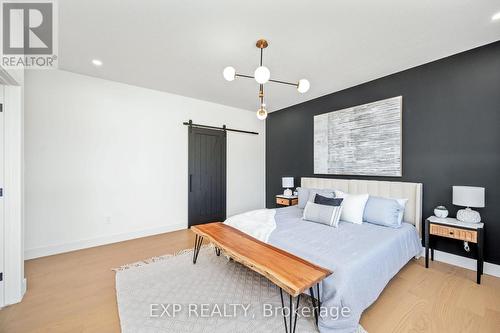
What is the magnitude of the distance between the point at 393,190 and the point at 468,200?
33.8 inches

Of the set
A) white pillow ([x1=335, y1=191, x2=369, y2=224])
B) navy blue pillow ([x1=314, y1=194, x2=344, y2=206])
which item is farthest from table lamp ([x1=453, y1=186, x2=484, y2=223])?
navy blue pillow ([x1=314, y1=194, x2=344, y2=206])

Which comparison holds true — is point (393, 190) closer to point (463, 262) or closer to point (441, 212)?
point (441, 212)

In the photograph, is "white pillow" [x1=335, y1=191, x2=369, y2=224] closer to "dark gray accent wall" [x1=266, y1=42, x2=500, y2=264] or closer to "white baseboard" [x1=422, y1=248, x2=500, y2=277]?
"dark gray accent wall" [x1=266, y1=42, x2=500, y2=264]

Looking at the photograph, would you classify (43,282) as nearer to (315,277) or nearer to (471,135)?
(315,277)

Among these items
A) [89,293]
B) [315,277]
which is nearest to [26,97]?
[89,293]

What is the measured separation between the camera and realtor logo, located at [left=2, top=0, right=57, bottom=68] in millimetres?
1876

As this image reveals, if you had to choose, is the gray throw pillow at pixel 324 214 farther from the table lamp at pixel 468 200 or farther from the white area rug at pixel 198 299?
the table lamp at pixel 468 200

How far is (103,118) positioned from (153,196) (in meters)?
1.57

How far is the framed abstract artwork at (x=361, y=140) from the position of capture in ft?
10.8

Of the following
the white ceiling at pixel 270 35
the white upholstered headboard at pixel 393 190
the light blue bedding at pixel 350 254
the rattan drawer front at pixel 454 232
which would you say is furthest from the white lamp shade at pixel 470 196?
the white ceiling at pixel 270 35

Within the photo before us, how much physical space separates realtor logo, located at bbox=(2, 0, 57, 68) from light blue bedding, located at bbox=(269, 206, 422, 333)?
3.00m

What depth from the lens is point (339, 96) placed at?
4023 millimetres

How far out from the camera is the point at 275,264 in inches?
69.2

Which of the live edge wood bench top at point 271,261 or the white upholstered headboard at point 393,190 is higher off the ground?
the white upholstered headboard at point 393,190
